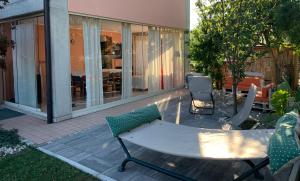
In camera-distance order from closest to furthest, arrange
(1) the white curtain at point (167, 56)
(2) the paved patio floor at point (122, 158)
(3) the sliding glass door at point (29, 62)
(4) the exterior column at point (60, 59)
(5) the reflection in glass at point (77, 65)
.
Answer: (2) the paved patio floor at point (122, 158), (4) the exterior column at point (60, 59), (5) the reflection in glass at point (77, 65), (3) the sliding glass door at point (29, 62), (1) the white curtain at point (167, 56)

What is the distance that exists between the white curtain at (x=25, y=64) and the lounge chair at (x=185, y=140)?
4.48 meters

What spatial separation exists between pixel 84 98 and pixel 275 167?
6.13m

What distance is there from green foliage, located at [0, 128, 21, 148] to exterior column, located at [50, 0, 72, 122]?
3.59 ft

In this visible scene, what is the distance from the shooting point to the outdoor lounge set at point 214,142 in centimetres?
271

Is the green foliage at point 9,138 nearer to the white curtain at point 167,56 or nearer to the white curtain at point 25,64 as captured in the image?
the white curtain at point 25,64

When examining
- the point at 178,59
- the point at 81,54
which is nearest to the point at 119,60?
the point at 81,54

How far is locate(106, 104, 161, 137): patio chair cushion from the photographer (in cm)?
430

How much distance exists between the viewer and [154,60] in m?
10.6

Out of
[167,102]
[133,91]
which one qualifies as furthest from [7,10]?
[167,102]

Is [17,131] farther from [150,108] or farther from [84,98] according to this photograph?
[150,108]

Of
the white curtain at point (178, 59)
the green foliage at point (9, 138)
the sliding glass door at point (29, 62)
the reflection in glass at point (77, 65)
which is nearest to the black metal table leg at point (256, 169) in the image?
the green foliage at point (9, 138)

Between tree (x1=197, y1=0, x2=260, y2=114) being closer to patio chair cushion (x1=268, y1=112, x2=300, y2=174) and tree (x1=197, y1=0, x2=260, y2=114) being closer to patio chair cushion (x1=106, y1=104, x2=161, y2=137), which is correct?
patio chair cushion (x1=106, y1=104, x2=161, y2=137)

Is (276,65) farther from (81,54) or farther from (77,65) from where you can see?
(77,65)

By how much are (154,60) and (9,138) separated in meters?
6.22
